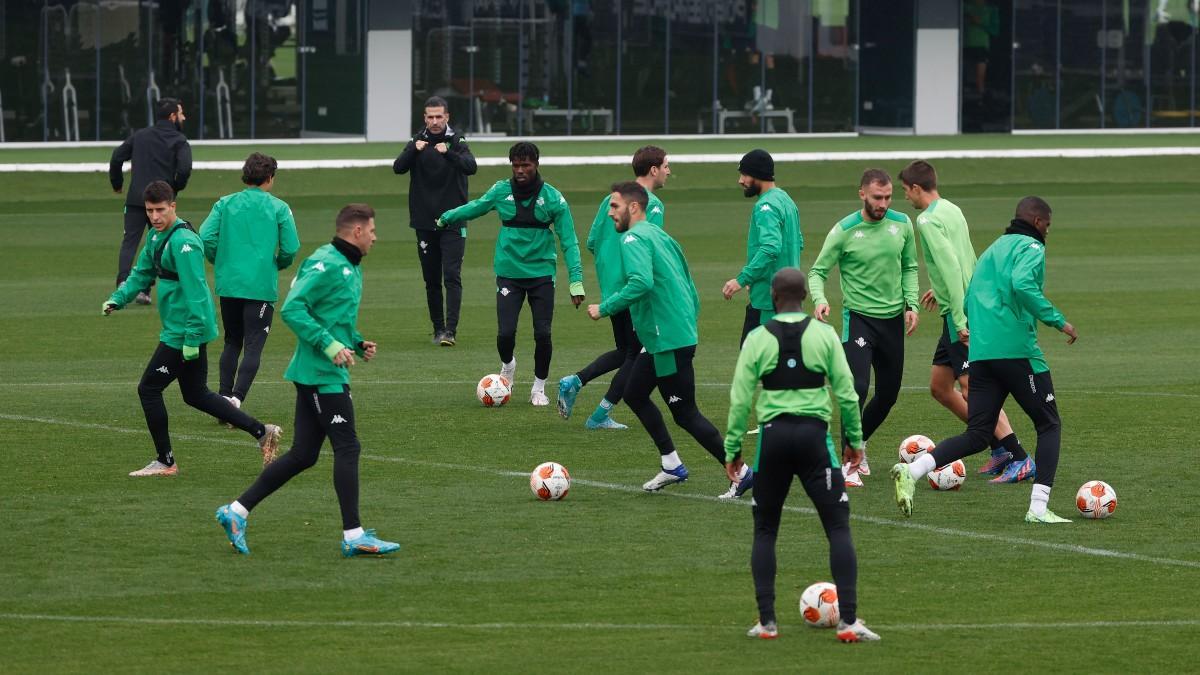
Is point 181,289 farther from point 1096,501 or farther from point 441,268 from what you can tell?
point 441,268

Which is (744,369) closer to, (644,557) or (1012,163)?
(644,557)

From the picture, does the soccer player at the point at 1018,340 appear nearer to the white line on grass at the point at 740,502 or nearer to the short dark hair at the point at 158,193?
the white line on grass at the point at 740,502

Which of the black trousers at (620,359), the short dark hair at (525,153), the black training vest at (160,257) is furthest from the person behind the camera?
the short dark hair at (525,153)

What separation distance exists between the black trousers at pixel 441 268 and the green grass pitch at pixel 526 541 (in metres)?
0.40

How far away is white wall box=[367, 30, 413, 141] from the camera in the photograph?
47.0m

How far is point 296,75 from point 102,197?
12.0 meters

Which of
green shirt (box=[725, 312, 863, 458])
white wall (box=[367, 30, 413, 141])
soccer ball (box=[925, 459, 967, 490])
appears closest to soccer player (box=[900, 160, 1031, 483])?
soccer ball (box=[925, 459, 967, 490])

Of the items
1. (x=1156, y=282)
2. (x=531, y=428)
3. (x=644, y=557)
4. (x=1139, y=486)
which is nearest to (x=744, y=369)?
(x=644, y=557)

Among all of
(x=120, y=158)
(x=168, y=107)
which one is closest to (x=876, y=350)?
(x=168, y=107)

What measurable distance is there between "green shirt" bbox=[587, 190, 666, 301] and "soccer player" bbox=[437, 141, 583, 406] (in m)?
0.98

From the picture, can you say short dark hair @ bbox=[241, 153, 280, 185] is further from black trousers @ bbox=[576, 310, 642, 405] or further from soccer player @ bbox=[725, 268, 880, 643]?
soccer player @ bbox=[725, 268, 880, 643]

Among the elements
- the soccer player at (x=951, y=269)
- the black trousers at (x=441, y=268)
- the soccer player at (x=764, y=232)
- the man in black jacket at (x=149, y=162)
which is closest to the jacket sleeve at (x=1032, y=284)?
the soccer player at (x=951, y=269)

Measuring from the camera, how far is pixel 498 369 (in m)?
17.7

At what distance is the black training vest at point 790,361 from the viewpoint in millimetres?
8484
